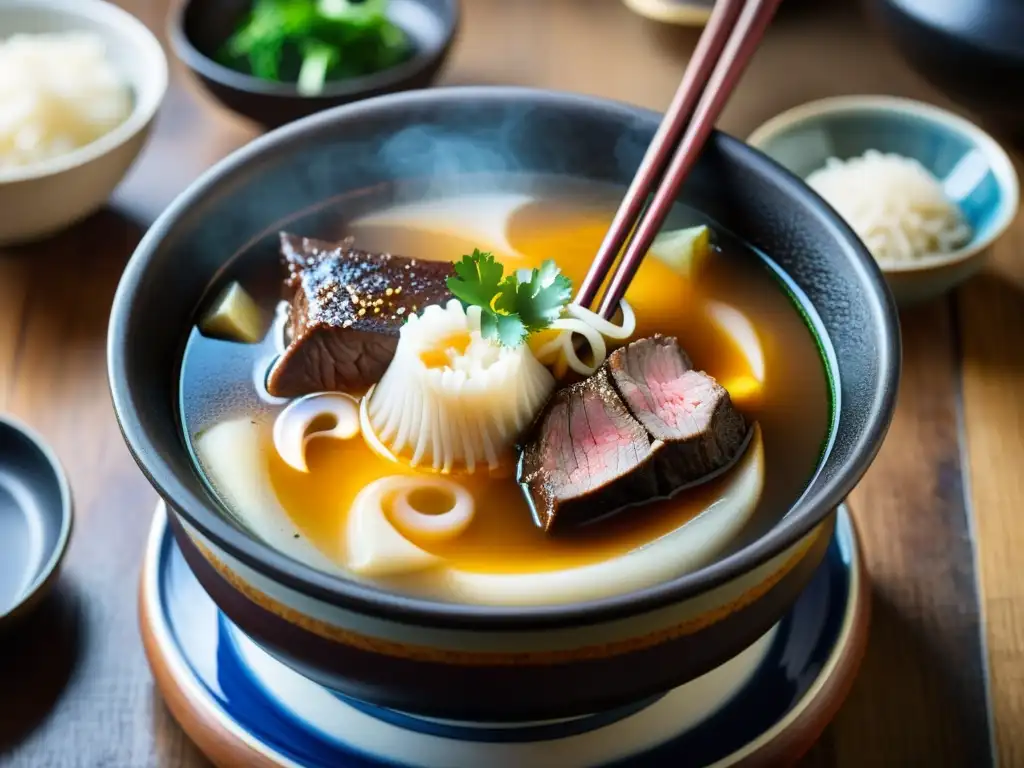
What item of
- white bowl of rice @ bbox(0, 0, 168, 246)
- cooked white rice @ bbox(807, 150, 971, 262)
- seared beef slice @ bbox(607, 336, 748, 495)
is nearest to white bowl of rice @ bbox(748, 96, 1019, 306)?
cooked white rice @ bbox(807, 150, 971, 262)

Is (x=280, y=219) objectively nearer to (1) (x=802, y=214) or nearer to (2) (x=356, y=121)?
(2) (x=356, y=121)

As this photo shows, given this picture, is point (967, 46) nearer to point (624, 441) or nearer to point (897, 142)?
point (897, 142)

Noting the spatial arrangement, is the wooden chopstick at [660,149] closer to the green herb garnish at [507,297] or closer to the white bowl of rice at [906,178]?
the green herb garnish at [507,297]

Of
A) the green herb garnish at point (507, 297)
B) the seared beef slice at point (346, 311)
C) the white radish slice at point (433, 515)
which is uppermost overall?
the green herb garnish at point (507, 297)

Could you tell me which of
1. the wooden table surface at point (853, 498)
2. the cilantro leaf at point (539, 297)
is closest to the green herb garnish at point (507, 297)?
the cilantro leaf at point (539, 297)

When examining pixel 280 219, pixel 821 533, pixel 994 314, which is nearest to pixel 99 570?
pixel 280 219
